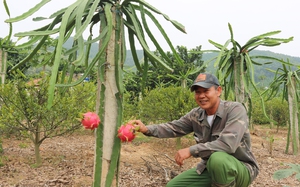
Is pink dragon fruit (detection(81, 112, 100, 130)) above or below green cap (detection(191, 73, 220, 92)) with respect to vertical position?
below

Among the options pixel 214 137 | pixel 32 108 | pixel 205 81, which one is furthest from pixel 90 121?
pixel 32 108

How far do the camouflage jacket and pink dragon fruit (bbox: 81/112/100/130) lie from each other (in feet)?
2.50

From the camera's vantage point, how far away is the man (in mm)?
2043

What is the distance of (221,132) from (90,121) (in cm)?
102

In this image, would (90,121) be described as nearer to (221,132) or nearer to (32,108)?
(221,132)

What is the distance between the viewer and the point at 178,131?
2557 millimetres

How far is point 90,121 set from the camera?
1649 mm

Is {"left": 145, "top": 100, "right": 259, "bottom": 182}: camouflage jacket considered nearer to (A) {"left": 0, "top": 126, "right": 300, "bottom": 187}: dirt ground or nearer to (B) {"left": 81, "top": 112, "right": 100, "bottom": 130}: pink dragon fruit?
(B) {"left": 81, "top": 112, "right": 100, "bottom": 130}: pink dragon fruit

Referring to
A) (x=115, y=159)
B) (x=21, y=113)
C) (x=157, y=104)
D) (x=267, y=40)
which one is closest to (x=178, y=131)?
(x=115, y=159)

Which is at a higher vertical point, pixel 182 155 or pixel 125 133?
pixel 125 133

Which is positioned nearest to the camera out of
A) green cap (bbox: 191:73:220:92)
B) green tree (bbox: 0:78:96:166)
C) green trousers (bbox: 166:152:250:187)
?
green trousers (bbox: 166:152:250:187)

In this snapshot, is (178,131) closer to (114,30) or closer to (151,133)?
(151,133)

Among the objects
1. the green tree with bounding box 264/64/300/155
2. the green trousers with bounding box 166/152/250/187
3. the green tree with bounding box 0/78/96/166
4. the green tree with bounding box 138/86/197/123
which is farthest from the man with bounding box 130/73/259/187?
the green tree with bounding box 264/64/300/155

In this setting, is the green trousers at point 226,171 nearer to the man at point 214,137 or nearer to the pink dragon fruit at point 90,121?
the man at point 214,137
